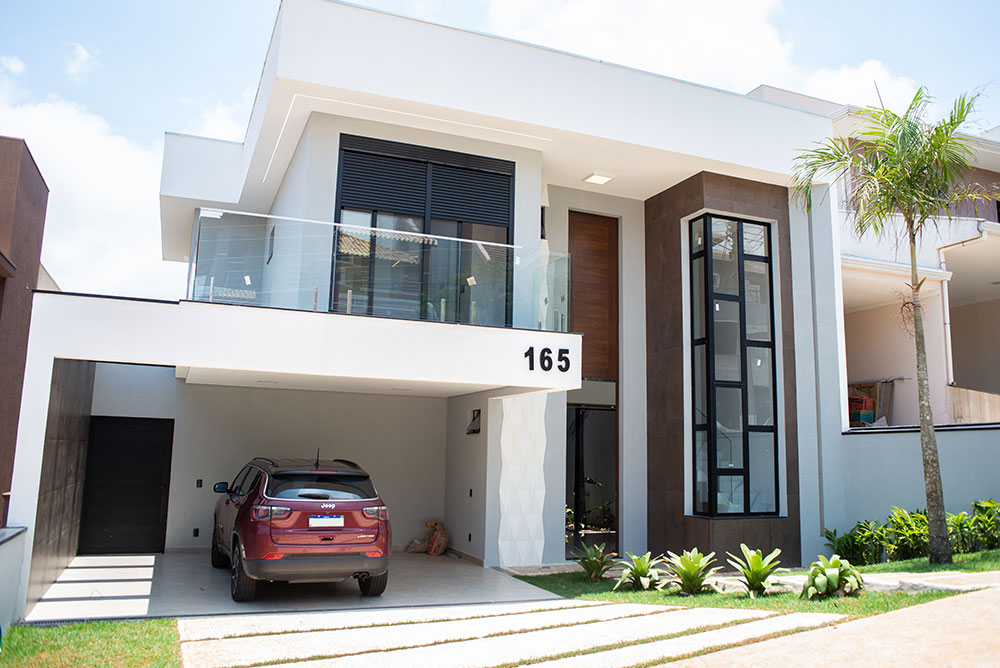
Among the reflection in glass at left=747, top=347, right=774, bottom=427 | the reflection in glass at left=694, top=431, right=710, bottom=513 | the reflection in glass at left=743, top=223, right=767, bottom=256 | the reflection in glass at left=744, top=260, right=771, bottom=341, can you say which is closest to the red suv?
the reflection in glass at left=694, top=431, right=710, bottom=513

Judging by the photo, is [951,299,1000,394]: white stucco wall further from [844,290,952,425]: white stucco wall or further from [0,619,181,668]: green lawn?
[0,619,181,668]: green lawn

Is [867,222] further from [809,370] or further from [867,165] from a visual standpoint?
[809,370]

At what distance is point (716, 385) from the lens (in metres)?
11.2

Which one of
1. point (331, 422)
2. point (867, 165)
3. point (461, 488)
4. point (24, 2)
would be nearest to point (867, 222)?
point (867, 165)

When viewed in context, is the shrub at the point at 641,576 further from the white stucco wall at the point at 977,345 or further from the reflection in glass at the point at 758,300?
the white stucco wall at the point at 977,345

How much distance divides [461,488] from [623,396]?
3.07 metres

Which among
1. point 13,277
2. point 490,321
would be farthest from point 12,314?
point 490,321

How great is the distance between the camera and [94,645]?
5.73 m

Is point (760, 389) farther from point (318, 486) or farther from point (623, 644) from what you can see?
point (318, 486)

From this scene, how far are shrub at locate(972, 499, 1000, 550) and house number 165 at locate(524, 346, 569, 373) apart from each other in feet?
17.2

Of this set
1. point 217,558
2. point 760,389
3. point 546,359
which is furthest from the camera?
point 760,389

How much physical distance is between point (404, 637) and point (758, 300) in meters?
8.15

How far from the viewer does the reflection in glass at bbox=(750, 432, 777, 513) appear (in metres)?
11.3

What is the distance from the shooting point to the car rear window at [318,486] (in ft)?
24.7
